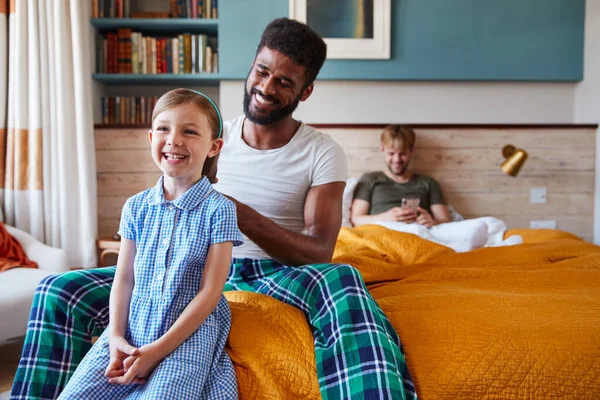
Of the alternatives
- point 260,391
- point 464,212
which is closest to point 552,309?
point 260,391

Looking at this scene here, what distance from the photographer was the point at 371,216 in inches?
114

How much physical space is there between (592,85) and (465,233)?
1437mm

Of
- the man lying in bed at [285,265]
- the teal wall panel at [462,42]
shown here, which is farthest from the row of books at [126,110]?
the man lying in bed at [285,265]

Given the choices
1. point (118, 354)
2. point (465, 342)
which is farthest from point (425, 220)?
point (118, 354)

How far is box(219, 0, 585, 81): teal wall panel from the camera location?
3229 millimetres

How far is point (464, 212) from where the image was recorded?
3.32m

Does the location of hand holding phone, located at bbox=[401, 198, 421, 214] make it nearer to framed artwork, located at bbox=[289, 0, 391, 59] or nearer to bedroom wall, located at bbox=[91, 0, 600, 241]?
bedroom wall, located at bbox=[91, 0, 600, 241]

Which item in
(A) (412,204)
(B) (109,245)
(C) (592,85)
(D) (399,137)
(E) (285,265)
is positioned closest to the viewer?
(E) (285,265)

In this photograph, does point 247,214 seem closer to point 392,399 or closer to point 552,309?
point 392,399

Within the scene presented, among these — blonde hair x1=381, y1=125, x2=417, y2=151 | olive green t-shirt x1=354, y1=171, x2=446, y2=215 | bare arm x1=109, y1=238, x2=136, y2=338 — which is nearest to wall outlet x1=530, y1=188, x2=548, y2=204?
olive green t-shirt x1=354, y1=171, x2=446, y2=215

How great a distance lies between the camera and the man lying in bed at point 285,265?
1.04 metres

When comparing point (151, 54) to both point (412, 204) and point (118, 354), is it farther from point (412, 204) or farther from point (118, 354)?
point (118, 354)

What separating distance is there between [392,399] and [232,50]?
2610 millimetres

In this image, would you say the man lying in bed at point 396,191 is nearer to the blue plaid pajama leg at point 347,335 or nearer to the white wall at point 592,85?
the white wall at point 592,85
